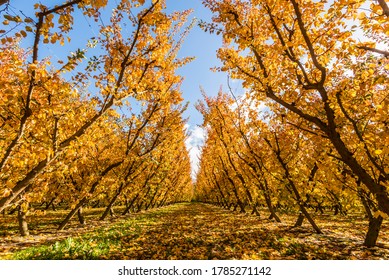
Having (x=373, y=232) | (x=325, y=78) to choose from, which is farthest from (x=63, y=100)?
(x=373, y=232)

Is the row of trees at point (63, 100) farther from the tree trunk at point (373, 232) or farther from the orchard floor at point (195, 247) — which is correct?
the tree trunk at point (373, 232)

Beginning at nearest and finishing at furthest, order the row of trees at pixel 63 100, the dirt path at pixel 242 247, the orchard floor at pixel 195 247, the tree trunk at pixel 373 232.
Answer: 1. the row of trees at pixel 63 100
2. the orchard floor at pixel 195 247
3. the dirt path at pixel 242 247
4. the tree trunk at pixel 373 232

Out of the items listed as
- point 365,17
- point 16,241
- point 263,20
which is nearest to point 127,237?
point 16,241

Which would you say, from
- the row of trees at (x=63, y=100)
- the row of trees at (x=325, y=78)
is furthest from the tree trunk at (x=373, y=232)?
the row of trees at (x=63, y=100)

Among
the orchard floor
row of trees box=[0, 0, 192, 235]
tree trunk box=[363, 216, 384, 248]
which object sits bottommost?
the orchard floor

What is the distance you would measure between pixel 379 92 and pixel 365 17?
4.60 meters

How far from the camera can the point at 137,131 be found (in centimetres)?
1119

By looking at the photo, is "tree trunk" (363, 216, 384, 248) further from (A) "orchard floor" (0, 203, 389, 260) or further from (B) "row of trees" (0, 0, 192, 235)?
(B) "row of trees" (0, 0, 192, 235)

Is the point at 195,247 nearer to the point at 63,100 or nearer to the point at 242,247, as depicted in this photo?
the point at 242,247

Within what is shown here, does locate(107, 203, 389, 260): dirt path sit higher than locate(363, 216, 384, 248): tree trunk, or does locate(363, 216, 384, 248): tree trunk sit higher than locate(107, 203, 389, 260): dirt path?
locate(363, 216, 384, 248): tree trunk

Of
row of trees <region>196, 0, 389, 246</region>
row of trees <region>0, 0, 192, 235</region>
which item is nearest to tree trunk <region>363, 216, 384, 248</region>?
row of trees <region>196, 0, 389, 246</region>

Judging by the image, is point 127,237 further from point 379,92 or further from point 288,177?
point 379,92

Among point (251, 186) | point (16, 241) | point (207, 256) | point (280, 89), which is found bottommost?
point (16, 241)

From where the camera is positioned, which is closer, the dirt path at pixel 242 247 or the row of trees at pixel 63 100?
the row of trees at pixel 63 100
